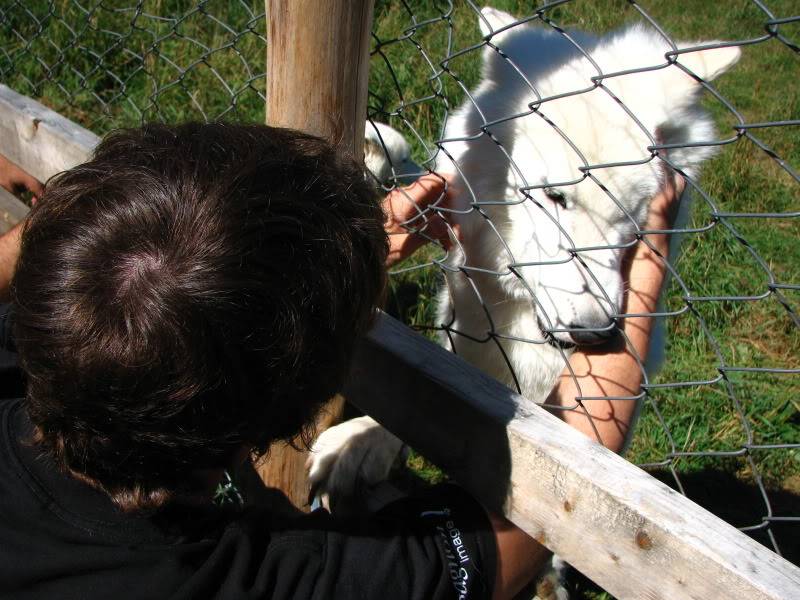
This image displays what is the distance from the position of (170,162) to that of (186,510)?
1.74 ft

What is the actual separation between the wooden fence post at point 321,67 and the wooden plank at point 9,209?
6.21ft

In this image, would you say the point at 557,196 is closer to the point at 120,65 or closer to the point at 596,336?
the point at 596,336

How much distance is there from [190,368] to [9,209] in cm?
238

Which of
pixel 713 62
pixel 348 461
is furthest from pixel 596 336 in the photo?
pixel 713 62

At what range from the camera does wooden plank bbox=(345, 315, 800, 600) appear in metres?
0.99

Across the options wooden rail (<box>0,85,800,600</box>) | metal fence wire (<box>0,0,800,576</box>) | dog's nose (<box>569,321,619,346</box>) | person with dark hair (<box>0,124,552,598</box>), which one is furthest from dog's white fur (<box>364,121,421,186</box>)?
person with dark hair (<box>0,124,552,598</box>)

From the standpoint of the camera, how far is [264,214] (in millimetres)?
960

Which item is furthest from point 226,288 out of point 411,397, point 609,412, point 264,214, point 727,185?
point 727,185

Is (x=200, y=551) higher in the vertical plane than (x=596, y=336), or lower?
lower

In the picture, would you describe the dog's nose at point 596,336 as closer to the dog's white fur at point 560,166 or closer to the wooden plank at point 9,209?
the dog's white fur at point 560,166

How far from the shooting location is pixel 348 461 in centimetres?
209

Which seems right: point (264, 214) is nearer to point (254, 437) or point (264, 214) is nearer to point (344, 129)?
point (254, 437)

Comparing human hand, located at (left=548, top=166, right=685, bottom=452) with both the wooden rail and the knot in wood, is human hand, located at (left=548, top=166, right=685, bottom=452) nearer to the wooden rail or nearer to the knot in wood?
the wooden rail

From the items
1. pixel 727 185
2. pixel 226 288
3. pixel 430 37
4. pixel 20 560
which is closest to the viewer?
pixel 226 288
